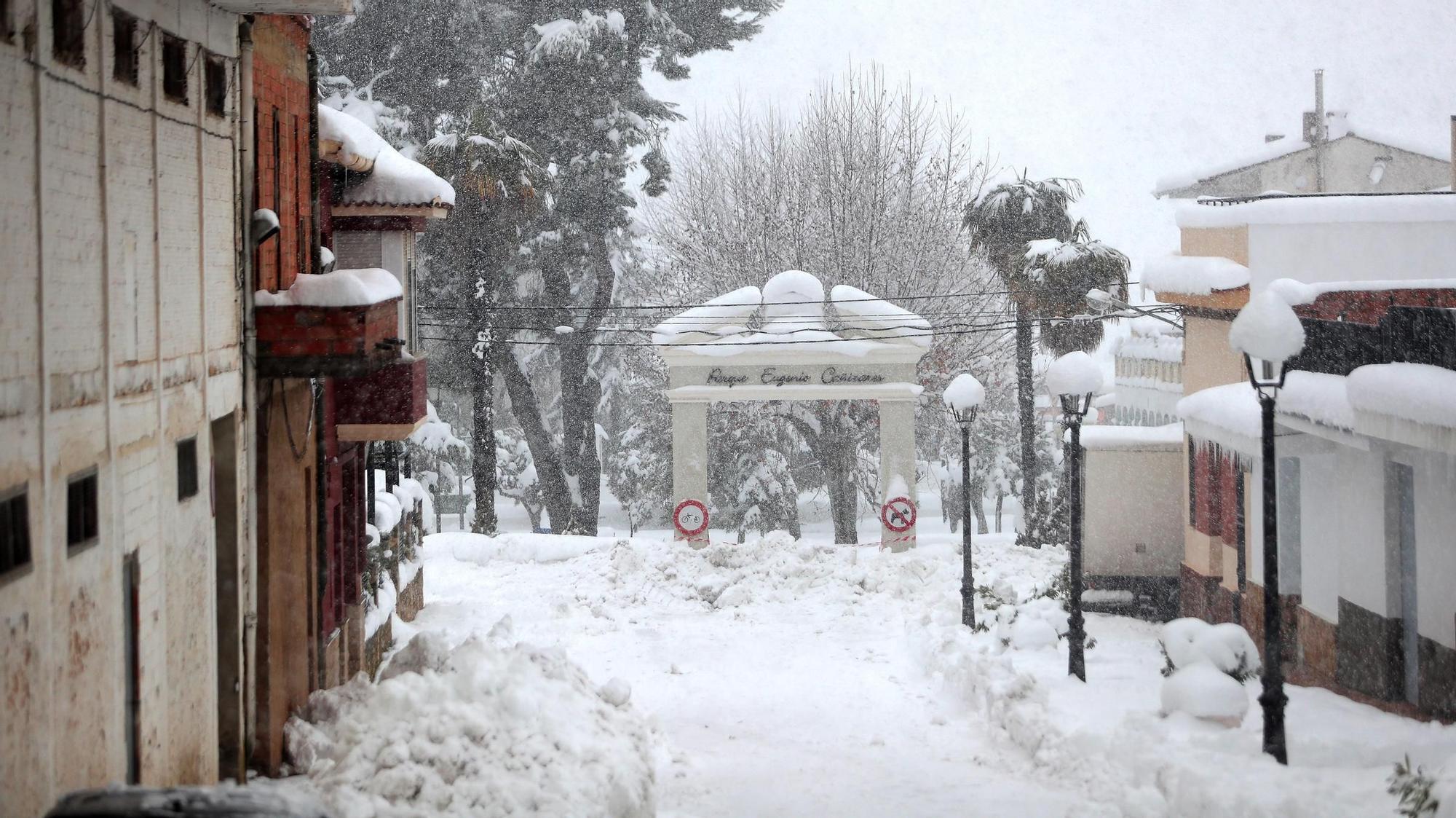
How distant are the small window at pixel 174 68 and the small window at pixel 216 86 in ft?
1.72

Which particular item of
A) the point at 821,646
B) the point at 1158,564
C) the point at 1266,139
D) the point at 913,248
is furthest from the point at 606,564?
the point at 1266,139

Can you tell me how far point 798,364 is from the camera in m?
24.0

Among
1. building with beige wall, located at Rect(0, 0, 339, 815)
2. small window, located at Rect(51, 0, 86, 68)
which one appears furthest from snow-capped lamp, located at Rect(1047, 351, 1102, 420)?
small window, located at Rect(51, 0, 86, 68)

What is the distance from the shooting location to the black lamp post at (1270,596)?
9.08 m

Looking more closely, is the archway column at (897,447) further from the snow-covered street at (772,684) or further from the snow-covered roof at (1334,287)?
the snow-covered roof at (1334,287)

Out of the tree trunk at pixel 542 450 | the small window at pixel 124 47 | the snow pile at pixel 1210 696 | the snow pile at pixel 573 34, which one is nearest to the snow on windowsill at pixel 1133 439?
the snow pile at pixel 1210 696

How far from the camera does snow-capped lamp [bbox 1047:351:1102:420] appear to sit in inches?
530

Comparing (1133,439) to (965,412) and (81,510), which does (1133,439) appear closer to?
(965,412)

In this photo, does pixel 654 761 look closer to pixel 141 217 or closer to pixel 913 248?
pixel 141 217

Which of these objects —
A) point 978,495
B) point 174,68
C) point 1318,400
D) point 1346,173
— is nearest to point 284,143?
point 174,68

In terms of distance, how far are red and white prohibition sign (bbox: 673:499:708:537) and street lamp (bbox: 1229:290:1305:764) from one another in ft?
50.0

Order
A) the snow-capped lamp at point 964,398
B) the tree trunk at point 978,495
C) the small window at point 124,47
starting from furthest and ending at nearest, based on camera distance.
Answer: the tree trunk at point 978,495 < the snow-capped lamp at point 964,398 < the small window at point 124,47

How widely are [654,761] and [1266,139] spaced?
41689 millimetres

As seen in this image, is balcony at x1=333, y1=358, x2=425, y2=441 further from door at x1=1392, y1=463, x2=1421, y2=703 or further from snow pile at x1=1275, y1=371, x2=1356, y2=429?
door at x1=1392, y1=463, x2=1421, y2=703
